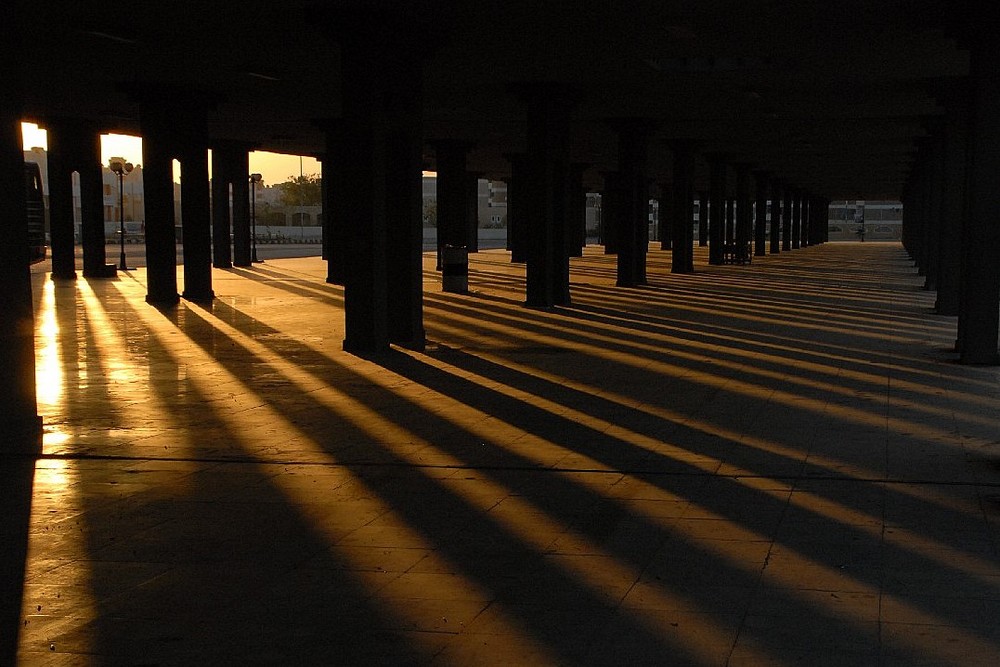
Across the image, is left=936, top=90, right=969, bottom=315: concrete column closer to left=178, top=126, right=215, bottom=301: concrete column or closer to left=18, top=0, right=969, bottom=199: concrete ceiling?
left=18, top=0, right=969, bottom=199: concrete ceiling

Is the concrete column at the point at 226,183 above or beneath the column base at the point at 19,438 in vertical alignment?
above

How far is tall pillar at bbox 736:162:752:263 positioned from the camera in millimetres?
47656

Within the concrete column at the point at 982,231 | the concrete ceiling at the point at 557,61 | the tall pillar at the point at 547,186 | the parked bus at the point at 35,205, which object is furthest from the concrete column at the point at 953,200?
the parked bus at the point at 35,205

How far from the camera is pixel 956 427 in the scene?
10469mm

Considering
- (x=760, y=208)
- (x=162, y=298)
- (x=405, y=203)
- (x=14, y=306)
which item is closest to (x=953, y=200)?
(x=405, y=203)

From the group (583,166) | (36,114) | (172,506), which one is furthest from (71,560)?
(583,166)

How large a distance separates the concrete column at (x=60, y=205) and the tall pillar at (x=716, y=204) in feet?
74.4

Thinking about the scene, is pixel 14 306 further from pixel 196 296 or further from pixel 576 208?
pixel 576 208

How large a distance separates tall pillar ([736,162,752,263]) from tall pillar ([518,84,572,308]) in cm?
2358

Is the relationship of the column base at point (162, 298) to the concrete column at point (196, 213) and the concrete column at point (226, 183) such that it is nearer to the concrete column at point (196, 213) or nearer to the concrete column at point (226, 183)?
the concrete column at point (196, 213)

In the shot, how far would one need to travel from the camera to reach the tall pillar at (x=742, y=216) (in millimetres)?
47656

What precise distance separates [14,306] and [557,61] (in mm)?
13101

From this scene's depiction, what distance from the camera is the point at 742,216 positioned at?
48438 millimetres

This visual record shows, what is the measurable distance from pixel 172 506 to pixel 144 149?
1937cm
